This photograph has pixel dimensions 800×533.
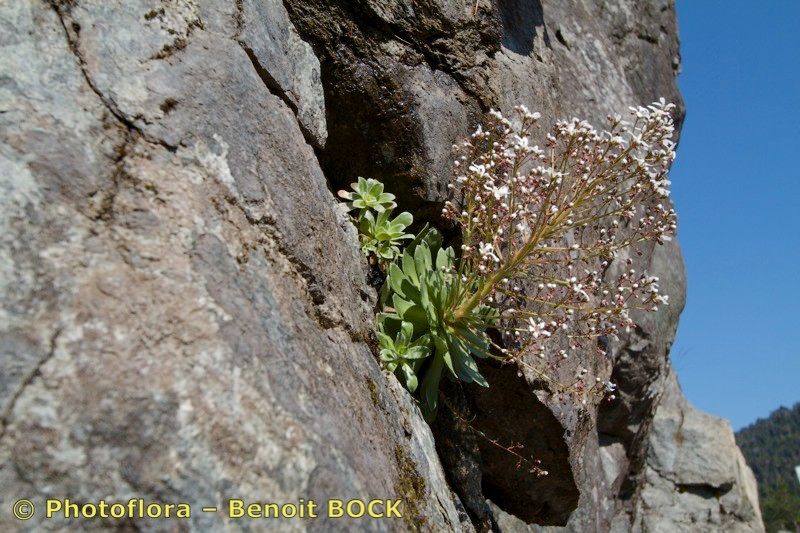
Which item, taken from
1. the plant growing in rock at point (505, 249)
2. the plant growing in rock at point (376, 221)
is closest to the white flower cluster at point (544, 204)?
the plant growing in rock at point (505, 249)

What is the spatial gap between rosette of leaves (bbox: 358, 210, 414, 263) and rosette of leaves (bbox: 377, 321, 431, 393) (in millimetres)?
412

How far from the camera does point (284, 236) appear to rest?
2.82m

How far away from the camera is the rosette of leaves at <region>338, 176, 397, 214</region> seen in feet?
12.8

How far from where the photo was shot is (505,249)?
4188 mm

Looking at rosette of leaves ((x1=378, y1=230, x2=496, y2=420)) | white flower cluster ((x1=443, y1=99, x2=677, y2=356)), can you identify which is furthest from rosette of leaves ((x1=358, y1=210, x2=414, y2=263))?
white flower cluster ((x1=443, y1=99, x2=677, y2=356))

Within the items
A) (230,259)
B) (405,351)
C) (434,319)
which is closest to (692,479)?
(434,319)

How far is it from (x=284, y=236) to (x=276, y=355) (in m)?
0.61

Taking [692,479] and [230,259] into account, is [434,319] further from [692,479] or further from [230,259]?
[692,479]

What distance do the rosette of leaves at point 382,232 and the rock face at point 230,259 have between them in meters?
0.13

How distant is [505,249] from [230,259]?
6.88 ft

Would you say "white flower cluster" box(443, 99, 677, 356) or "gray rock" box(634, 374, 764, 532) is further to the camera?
"gray rock" box(634, 374, 764, 532)

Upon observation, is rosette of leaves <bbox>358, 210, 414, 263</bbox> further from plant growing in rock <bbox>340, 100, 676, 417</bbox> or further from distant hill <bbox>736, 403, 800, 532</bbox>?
distant hill <bbox>736, 403, 800, 532</bbox>

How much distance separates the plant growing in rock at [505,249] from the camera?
11.9 ft

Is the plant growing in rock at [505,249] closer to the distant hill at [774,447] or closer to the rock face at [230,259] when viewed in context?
the rock face at [230,259]
